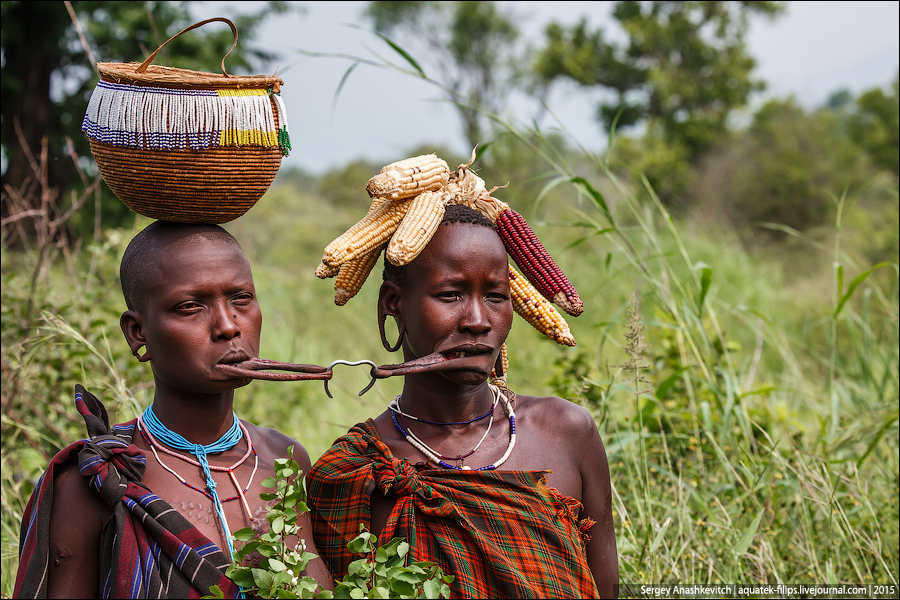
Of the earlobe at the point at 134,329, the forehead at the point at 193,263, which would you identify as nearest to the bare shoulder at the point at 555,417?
the forehead at the point at 193,263

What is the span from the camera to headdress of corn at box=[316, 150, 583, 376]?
6.62 feet

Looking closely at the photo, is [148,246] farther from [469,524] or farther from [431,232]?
[469,524]

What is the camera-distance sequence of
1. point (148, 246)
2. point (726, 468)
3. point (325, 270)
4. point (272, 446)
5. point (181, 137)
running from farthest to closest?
point (726, 468)
point (272, 446)
point (325, 270)
point (148, 246)
point (181, 137)

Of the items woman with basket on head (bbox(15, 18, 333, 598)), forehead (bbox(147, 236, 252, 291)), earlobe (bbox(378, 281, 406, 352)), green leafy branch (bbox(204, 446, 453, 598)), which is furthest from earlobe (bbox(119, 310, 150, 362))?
earlobe (bbox(378, 281, 406, 352))

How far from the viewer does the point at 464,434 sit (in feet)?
6.99

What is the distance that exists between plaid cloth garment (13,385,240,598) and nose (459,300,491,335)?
0.82 metres

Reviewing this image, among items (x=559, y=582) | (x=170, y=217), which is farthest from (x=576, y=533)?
(x=170, y=217)

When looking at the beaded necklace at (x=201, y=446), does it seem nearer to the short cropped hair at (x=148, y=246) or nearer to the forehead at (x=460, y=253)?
the short cropped hair at (x=148, y=246)

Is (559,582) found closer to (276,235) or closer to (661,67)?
(661,67)

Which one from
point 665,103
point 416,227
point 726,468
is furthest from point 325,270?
point 665,103

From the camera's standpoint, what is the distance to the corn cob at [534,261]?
2180 mm

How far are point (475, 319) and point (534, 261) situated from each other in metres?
0.35

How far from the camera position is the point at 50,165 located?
826 centimetres

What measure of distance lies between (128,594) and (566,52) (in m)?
18.5
